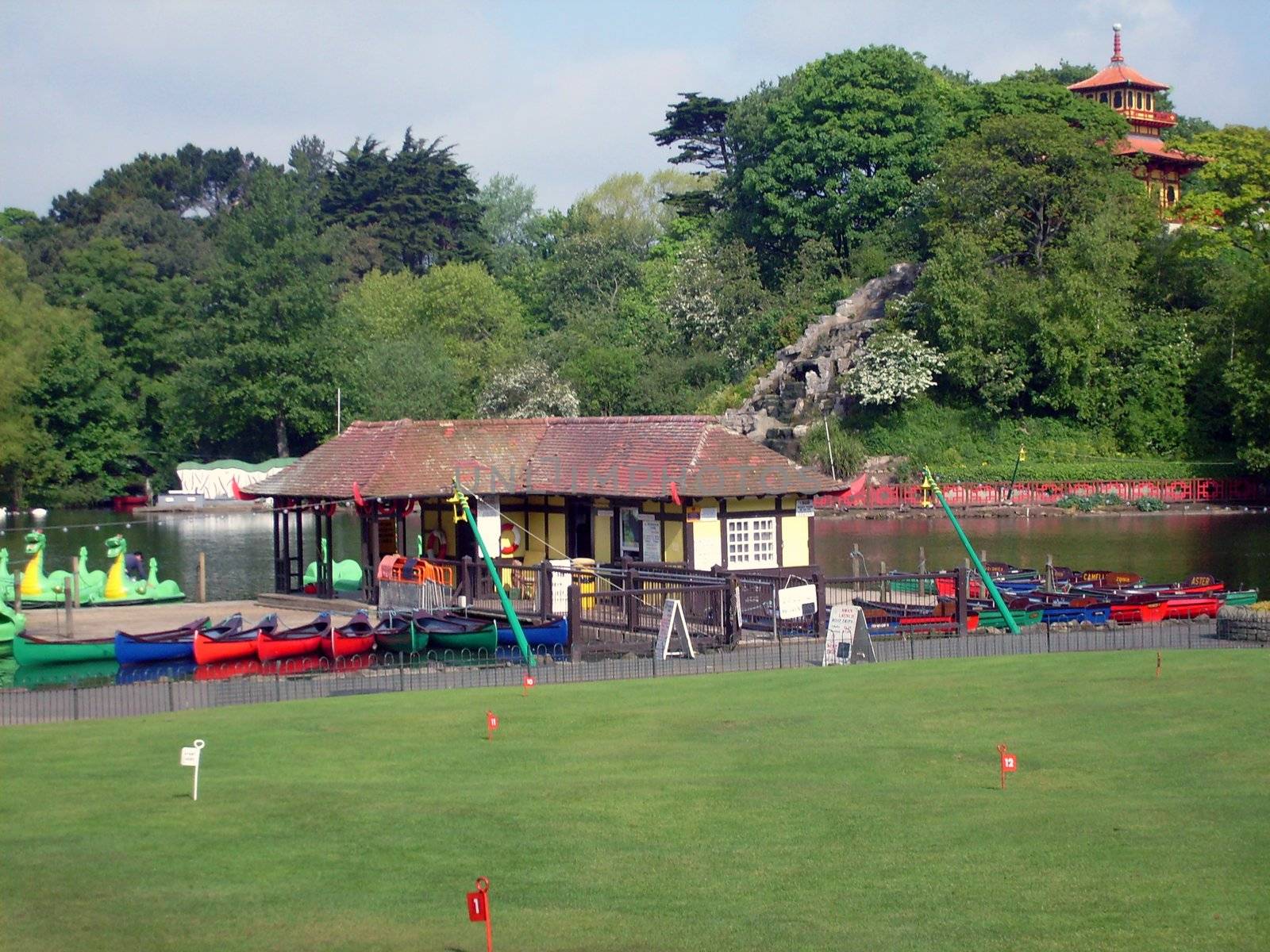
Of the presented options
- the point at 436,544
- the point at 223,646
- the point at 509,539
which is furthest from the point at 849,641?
the point at 436,544

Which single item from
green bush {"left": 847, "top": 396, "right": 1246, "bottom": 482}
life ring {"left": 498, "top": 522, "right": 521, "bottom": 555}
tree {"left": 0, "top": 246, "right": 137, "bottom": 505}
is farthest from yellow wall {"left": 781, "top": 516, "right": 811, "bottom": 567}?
tree {"left": 0, "top": 246, "right": 137, "bottom": 505}

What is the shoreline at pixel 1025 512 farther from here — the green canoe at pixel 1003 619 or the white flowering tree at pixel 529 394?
the green canoe at pixel 1003 619

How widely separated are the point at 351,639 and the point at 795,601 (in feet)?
34.1

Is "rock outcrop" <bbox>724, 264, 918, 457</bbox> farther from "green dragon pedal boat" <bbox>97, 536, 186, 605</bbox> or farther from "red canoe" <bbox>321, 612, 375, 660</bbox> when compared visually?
"red canoe" <bbox>321, 612, 375, 660</bbox>

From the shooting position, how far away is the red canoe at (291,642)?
34062 mm

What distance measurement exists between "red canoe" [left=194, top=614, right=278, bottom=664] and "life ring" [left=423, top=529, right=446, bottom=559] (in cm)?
973

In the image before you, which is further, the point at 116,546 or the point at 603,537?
the point at 116,546

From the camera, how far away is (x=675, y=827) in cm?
1432

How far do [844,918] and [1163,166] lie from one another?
310ft

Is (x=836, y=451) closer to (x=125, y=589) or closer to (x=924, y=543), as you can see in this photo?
(x=924, y=543)

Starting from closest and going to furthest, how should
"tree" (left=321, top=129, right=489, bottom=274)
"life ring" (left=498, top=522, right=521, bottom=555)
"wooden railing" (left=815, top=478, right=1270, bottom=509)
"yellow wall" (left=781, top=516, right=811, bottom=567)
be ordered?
1. "yellow wall" (left=781, top=516, right=811, bottom=567)
2. "life ring" (left=498, top=522, right=521, bottom=555)
3. "wooden railing" (left=815, top=478, right=1270, bottom=509)
4. "tree" (left=321, top=129, right=489, bottom=274)

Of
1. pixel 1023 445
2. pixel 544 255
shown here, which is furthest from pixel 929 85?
pixel 544 255

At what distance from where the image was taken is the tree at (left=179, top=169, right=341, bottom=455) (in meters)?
91.4

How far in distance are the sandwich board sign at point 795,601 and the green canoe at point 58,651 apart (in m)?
15.6
